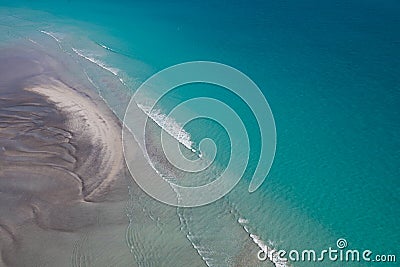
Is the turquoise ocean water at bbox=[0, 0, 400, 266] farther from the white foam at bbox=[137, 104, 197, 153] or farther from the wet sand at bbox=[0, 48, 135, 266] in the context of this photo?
the wet sand at bbox=[0, 48, 135, 266]

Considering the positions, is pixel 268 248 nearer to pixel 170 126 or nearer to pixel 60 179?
pixel 60 179

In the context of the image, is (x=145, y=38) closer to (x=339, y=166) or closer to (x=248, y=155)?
(x=248, y=155)

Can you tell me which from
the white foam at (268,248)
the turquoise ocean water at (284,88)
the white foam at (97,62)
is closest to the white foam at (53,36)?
the turquoise ocean water at (284,88)

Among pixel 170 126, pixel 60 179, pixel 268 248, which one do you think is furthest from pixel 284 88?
pixel 60 179

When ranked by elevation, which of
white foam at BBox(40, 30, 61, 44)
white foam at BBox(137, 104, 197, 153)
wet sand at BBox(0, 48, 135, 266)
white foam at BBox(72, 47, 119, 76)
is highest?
white foam at BBox(40, 30, 61, 44)

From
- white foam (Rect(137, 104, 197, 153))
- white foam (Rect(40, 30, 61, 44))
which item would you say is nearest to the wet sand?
white foam (Rect(137, 104, 197, 153))

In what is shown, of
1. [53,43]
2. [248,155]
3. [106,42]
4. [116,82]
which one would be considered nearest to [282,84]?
[248,155]

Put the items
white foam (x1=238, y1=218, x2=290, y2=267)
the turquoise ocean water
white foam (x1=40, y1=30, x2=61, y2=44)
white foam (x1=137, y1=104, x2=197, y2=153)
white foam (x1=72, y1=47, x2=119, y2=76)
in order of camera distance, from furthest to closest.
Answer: white foam (x1=40, y1=30, x2=61, y2=44) → white foam (x1=72, y1=47, x2=119, y2=76) → white foam (x1=137, y1=104, x2=197, y2=153) → the turquoise ocean water → white foam (x1=238, y1=218, x2=290, y2=267)
